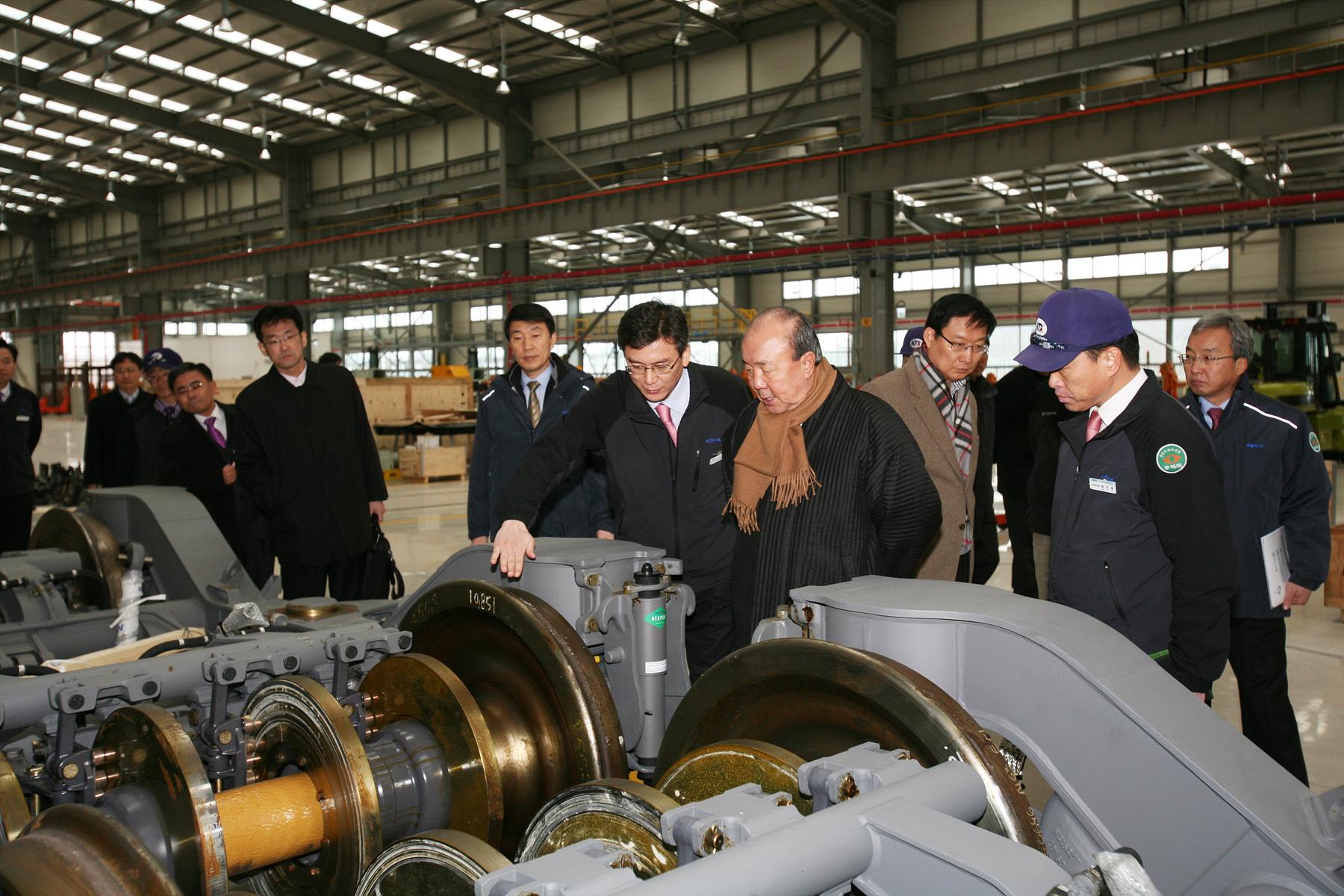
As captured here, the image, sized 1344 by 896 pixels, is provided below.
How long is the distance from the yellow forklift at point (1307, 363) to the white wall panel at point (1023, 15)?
449 centimetres

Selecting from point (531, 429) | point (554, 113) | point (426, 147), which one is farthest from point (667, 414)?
point (426, 147)

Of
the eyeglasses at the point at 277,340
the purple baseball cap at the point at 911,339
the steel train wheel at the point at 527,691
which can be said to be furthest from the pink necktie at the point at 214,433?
the purple baseball cap at the point at 911,339

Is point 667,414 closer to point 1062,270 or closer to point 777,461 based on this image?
point 777,461

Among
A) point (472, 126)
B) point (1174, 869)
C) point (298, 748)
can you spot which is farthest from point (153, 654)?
point (472, 126)

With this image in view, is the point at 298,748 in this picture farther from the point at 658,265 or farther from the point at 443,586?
the point at 658,265

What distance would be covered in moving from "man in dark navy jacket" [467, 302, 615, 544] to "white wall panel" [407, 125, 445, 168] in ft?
51.9

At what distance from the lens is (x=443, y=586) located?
2.18 m

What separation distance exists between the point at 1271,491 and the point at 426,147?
58.3 feet

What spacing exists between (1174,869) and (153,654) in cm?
208

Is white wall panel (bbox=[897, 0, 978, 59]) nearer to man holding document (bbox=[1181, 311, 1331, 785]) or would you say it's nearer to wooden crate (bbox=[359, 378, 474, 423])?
wooden crate (bbox=[359, 378, 474, 423])

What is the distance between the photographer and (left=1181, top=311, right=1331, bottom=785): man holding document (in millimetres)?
2598

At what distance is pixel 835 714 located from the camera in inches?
57.7

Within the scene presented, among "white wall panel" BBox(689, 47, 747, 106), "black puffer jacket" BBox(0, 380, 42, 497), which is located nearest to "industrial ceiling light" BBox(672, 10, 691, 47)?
"white wall panel" BBox(689, 47, 747, 106)

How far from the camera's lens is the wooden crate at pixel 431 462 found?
41.3 feet
